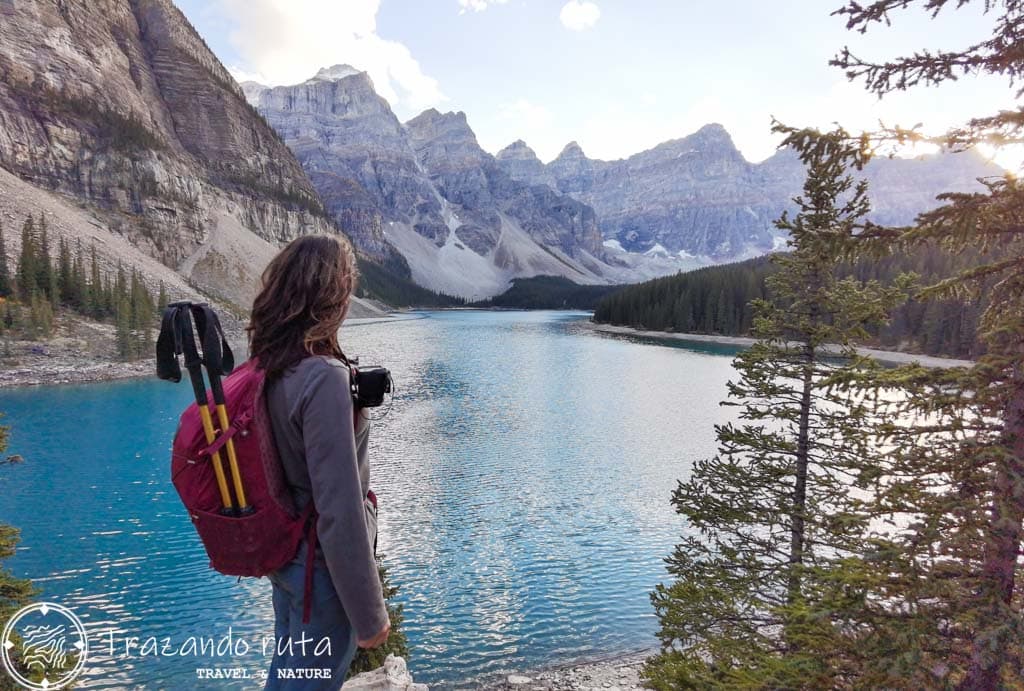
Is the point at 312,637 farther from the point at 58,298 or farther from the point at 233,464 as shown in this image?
the point at 58,298

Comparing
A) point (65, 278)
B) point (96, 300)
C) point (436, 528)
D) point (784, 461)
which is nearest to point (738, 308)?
point (436, 528)

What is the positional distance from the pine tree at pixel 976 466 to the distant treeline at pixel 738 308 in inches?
2703

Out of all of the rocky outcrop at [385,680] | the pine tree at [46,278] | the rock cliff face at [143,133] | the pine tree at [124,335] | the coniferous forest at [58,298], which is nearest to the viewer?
the rocky outcrop at [385,680]

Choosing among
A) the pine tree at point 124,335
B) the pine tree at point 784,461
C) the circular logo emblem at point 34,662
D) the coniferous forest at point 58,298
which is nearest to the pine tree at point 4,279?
the coniferous forest at point 58,298

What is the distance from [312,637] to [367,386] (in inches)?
52.6

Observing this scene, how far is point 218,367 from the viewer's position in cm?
278

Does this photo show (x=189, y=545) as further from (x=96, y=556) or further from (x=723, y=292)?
(x=723, y=292)

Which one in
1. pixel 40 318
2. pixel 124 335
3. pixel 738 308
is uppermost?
pixel 738 308

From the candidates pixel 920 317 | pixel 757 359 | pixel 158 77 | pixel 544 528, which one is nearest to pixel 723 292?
pixel 920 317

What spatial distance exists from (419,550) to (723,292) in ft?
307

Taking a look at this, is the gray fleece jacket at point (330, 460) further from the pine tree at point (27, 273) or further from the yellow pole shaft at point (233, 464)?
the pine tree at point (27, 273)


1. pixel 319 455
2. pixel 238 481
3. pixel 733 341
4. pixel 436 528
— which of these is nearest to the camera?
pixel 319 455

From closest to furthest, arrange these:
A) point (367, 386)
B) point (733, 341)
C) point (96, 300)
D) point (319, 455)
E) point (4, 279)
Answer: point (319, 455) → point (367, 386) → point (4, 279) → point (96, 300) → point (733, 341)

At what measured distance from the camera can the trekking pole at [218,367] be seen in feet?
8.49
